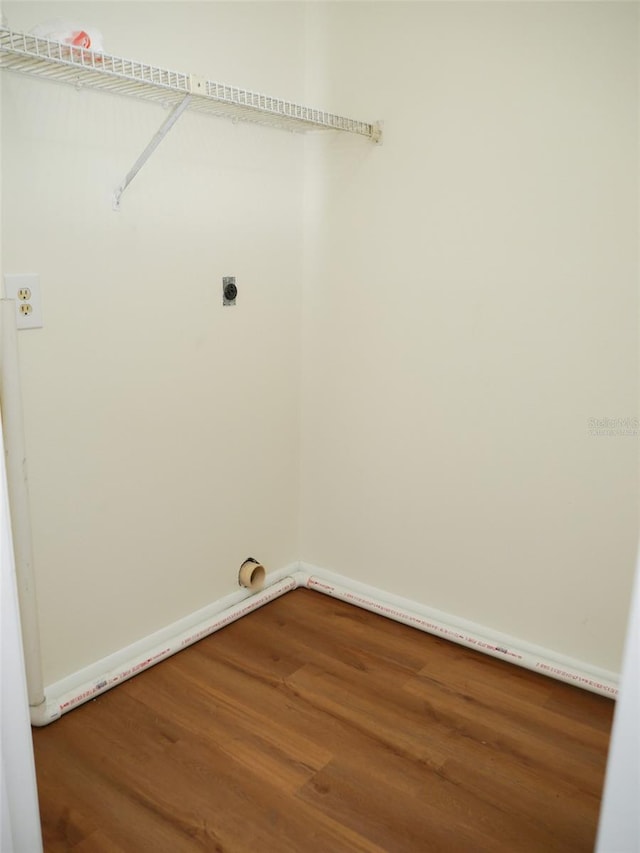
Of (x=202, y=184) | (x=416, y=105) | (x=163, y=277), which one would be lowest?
(x=163, y=277)

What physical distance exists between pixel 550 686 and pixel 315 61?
2.32 metres

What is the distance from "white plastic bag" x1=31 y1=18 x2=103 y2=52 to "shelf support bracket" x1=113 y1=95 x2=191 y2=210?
24 cm

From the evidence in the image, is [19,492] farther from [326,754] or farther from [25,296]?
[326,754]

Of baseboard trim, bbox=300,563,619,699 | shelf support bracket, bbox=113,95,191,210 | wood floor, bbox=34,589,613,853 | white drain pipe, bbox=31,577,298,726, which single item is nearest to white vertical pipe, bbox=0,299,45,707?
white drain pipe, bbox=31,577,298,726

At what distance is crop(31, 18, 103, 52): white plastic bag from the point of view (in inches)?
63.9

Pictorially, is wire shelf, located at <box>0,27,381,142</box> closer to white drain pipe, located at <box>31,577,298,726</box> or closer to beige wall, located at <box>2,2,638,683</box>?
beige wall, located at <box>2,2,638,683</box>

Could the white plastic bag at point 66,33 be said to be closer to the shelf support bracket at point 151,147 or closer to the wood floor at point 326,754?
the shelf support bracket at point 151,147

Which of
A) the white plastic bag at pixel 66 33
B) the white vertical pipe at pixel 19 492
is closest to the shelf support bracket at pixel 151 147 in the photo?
the white plastic bag at pixel 66 33

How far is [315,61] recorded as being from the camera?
2584 millimetres

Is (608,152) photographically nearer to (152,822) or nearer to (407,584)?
(407,584)

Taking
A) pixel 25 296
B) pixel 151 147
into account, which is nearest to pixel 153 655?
pixel 25 296

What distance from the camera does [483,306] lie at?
2330mm

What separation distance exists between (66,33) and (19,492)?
44.4 inches

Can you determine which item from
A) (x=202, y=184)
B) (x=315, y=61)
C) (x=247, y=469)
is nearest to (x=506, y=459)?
(x=247, y=469)
